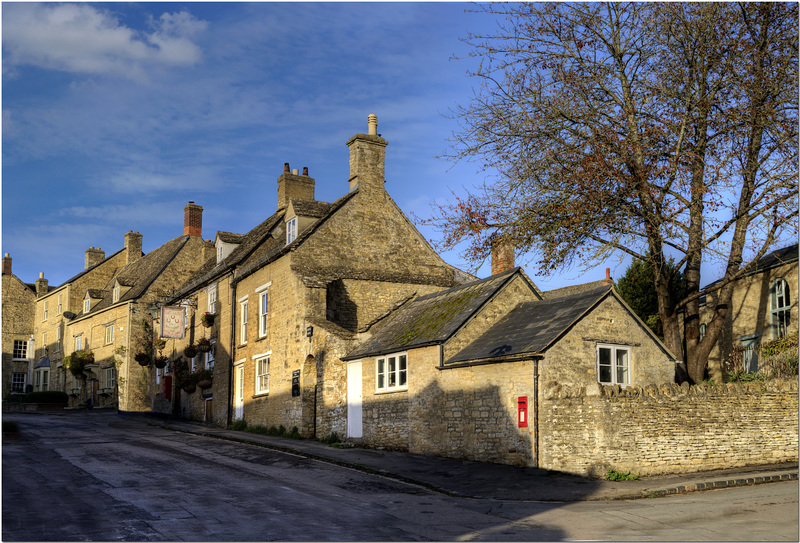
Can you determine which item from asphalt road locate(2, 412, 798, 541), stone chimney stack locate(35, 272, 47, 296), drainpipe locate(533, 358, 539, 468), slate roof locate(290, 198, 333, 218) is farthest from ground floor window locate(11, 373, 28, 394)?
drainpipe locate(533, 358, 539, 468)

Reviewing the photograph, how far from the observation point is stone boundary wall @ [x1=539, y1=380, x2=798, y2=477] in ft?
52.6

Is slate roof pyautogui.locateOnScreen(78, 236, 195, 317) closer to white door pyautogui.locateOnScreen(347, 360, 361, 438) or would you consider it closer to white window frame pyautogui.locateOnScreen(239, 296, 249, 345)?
white window frame pyautogui.locateOnScreen(239, 296, 249, 345)

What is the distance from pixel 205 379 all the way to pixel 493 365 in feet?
63.6

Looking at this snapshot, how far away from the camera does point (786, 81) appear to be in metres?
19.1

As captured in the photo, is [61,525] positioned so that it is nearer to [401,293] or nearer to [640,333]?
[640,333]

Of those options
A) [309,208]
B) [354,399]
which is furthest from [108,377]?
[354,399]

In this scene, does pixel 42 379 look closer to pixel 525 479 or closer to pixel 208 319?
pixel 208 319

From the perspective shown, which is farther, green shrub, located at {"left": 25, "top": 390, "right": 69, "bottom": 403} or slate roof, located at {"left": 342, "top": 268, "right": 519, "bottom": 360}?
green shrub, located at {"left": 25, "top": 390, "right": 69, "bottom": 403}

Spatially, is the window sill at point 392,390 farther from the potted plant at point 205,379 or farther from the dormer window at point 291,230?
the potted plant at point 205,379

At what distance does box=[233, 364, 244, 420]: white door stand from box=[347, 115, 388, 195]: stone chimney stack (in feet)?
30.8

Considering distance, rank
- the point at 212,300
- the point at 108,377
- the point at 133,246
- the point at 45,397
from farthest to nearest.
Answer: the point at 133,246 < the point at 108,377 < the point at 45,397 < the point at 212,300

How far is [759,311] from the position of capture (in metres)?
28.8

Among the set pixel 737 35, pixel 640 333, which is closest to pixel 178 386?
pixel 640 333

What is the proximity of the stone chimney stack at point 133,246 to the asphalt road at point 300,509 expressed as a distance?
128 feet
